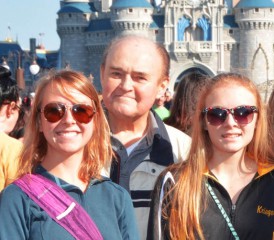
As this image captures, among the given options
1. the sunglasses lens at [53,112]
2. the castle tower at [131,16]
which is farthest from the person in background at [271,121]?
the castle tower at [131,16]

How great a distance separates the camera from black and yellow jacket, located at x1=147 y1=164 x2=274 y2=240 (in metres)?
2.79

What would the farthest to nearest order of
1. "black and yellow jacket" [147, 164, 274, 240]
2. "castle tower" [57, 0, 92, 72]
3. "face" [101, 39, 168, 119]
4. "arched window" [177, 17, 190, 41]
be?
1. "castle tower" [57, 0, 92, 72]
2. "arched window" [177, 17, 190, 41]
3. "face" [101, 39, 168, 119]
4. "black and yellow jacket" [147, 164, 274, 240]

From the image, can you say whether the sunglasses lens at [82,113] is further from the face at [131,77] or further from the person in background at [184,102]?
the person in background at [184,102]

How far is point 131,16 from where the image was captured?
45.0m

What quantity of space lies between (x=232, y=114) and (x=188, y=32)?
43.0m

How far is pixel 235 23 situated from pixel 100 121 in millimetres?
44119

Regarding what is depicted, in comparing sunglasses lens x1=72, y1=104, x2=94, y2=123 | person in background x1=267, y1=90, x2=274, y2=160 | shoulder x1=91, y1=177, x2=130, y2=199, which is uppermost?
sunglasses lens x1=72, y1=104, x2=94, y2=123

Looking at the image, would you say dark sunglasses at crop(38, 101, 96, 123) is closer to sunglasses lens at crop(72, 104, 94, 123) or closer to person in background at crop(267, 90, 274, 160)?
sunglasses lens at crop(72, 104, 94, 123)

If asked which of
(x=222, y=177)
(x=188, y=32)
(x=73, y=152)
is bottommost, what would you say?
(x=222, y=177)

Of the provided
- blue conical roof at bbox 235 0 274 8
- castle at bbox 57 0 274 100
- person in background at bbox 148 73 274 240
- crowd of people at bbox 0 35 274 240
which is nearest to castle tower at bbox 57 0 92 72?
castle at bbox 57 0 274 100

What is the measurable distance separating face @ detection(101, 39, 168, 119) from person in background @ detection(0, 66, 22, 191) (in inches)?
17.5

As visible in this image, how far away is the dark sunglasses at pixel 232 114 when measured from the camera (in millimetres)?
2895

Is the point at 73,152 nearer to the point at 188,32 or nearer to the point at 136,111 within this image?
the point at 136,111

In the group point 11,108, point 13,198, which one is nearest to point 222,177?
point 13,198
